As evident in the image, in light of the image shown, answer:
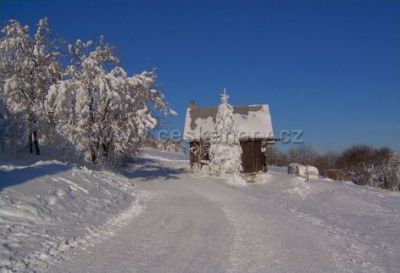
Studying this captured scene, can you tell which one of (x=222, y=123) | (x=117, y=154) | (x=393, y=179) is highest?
(x=222, y=123)

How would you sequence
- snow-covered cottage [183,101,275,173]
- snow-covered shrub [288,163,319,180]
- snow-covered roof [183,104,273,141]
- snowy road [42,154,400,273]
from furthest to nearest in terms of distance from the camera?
1. snow-covered roof [183,104,273,141]
2. snow-covered cottage [183,101,275,173]
3. snow-covered shrub [288,163,319,180]
4. snowy road [42,154,400,273]

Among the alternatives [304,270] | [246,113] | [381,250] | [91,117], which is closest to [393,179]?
[246,113]

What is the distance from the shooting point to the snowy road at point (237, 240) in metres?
8.75

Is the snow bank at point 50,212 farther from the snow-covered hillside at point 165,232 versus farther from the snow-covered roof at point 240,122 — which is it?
the snow-covered roof at point 240,122

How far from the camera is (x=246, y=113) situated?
40.3 m

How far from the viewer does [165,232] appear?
11.9 m

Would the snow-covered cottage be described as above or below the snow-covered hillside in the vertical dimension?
above

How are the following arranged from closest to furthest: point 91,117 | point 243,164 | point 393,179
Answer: point 91,117 → point 243,164 → point 393,179

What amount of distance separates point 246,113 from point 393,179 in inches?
855

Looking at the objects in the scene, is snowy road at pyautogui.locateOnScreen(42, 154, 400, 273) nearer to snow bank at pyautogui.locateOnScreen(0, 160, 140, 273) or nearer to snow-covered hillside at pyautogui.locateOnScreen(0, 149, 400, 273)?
snow-covered hillside at pyautogui.locateOnScreen(0, 149, 400, 273)

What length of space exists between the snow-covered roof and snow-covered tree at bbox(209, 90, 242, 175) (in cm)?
312

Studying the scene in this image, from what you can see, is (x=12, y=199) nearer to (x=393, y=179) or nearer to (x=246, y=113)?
(x=246, y=113)

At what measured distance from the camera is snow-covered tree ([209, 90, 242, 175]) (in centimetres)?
3312

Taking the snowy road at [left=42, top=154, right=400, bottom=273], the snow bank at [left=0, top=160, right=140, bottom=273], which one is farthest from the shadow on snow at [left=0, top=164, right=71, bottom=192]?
the snowy road at [left=42, top=154, right=400, bottom=273]
